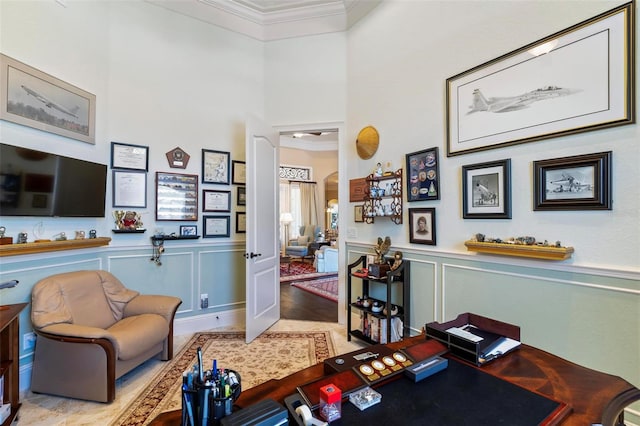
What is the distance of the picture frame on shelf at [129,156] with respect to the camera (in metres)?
2.94

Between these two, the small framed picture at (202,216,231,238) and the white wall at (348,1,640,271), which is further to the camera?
the small framed picture at (202,216,231,238)

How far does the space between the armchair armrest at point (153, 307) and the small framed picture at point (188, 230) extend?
2.60 feet

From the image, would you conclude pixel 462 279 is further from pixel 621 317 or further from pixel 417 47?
pixel 417 47

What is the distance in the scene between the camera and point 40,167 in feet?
7.27

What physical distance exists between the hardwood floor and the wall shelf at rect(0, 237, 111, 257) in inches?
86.9

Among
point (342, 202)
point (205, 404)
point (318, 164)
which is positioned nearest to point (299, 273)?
point (342, 202)

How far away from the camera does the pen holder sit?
763 millimetres

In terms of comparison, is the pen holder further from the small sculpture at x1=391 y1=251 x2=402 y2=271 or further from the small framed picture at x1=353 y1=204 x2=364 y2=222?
the small framed picture at x1=353 y1=204 x2=364 y2=222

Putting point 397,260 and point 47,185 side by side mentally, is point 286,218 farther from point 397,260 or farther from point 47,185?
point 47,185

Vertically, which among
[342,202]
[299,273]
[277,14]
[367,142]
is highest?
[277,14]

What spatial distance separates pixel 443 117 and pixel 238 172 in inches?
92.8

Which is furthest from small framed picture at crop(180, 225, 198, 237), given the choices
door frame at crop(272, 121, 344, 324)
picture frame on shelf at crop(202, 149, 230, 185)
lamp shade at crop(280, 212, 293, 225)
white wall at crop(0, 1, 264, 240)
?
lamp shade at crop(280, 212, 293, 225)


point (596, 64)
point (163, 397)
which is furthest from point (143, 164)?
point (596, 64)

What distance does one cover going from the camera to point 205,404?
764 mm
